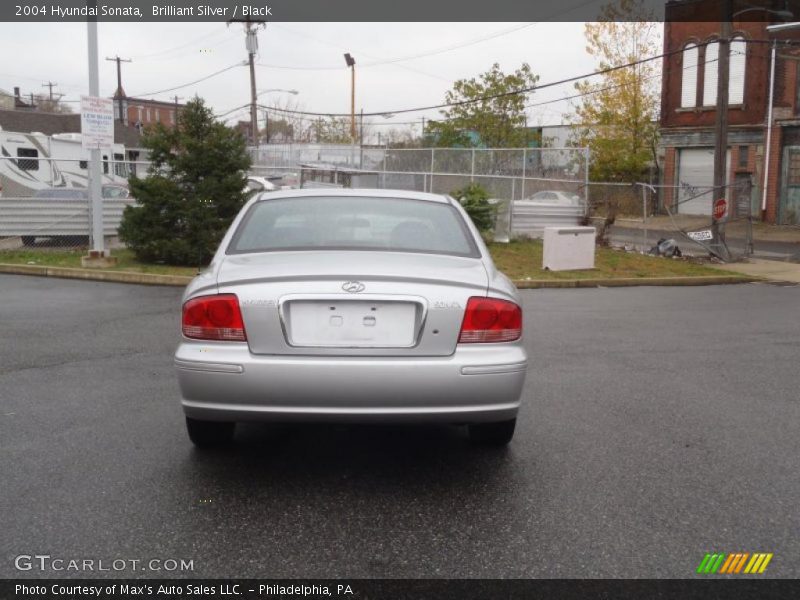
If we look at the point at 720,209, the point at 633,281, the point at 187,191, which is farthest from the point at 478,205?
the point at 187,191

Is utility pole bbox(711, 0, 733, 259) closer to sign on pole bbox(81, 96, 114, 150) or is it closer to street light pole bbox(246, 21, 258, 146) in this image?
sign on pole bbox(81, 96, 114, 150)

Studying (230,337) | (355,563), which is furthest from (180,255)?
(355,563)

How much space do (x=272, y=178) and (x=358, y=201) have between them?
21.0 m

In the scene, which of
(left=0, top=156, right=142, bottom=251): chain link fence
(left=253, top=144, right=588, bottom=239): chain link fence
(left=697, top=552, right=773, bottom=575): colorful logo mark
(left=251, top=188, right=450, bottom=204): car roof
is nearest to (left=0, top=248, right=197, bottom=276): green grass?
(left=0, top=156, right=142, bottom=251): chain link fence

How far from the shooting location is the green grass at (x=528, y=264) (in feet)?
49.2

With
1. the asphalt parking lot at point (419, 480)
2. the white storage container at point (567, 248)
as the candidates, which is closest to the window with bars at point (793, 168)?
the white storage container at point (567, 248)

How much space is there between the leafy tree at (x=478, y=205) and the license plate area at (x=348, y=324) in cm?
1493

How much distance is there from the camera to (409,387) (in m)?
3.91

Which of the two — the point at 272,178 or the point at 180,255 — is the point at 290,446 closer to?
the point at 180,255

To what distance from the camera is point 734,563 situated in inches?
133

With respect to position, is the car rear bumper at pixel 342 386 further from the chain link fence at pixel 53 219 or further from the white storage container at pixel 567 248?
the chain link fence at pixel 53 219

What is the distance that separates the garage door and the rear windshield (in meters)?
30.5

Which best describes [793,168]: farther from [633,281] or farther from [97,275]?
[97,275]
